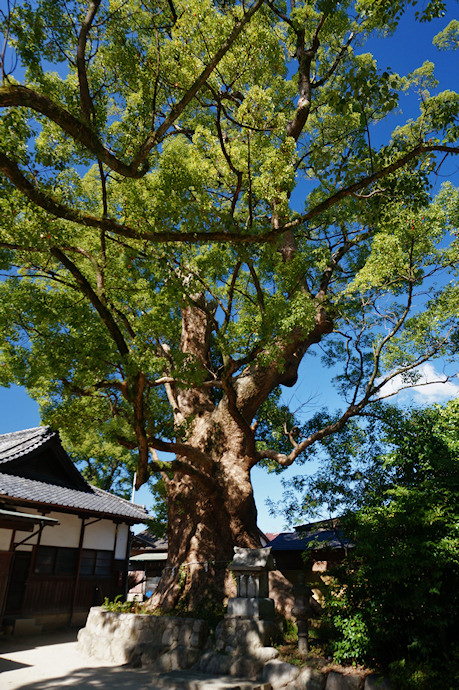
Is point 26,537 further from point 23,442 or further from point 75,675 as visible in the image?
point 75,675

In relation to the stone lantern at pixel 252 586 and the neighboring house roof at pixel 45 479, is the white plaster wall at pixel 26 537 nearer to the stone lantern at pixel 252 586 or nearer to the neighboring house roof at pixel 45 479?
the neighboring house roof at pixel 45 479

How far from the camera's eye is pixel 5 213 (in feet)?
23.2

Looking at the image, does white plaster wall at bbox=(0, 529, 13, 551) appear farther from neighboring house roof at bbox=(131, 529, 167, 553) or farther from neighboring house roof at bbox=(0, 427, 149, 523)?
neighboring house roof at bbox=(131, 529, 167, 553)

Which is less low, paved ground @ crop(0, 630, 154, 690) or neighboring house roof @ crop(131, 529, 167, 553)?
neighboring house roof @ crop(131, 529, 167, 553)

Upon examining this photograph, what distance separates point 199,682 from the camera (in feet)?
22.7

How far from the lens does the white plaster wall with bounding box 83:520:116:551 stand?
14.8 m

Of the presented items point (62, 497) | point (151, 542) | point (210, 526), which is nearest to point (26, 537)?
point (62, 497)

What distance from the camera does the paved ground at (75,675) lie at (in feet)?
22.8

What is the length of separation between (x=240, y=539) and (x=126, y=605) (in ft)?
11.2

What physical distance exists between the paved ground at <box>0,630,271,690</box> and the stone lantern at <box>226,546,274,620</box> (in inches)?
47.8

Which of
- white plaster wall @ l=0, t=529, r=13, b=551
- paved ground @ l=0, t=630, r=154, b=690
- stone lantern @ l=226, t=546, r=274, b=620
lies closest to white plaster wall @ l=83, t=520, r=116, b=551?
white plaster wall @ l=0, t=529, r=13, b=551

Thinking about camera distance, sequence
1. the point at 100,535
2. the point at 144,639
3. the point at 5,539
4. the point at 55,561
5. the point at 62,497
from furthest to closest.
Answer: the point at 100,535 < the point at 55,561 < the point at 62,497 < the point at 5,539 < the point at 144,639

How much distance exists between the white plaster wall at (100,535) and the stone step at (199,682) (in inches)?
309

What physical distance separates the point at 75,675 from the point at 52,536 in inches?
244
